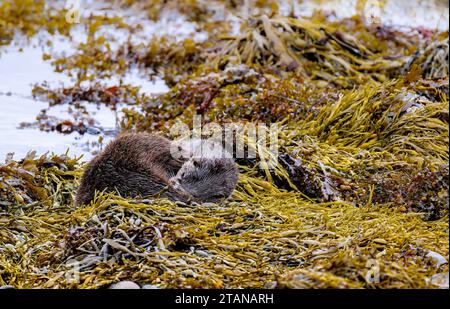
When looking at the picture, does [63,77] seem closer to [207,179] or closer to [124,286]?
[207,179]

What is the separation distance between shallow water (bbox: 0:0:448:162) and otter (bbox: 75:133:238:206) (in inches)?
59.6

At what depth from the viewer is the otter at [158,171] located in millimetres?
4680

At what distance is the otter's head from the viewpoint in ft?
15.9

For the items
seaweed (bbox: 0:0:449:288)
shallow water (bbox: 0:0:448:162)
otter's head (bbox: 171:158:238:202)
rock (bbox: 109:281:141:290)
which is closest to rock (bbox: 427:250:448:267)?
seaweed (bbox: 0:0:449:288)

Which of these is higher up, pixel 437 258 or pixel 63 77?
pixel 437 258

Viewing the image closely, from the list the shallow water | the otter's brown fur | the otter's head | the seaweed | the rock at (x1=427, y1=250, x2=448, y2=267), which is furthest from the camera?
the shallow water

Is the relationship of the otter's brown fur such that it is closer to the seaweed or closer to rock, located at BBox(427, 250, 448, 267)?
the seaweed

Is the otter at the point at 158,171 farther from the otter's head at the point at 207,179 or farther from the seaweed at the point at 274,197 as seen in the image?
the seaweed at the point at 274,197

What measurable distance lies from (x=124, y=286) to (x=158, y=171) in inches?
57.6

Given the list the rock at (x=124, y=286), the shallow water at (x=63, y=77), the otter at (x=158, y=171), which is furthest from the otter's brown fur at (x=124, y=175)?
the shallow water at (x=63, y=77)

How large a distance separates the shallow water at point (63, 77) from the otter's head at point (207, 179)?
4.82ft

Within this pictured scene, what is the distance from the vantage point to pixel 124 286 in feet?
11.6

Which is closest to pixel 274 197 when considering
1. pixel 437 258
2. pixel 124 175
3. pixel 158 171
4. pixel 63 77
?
pixel 158 171
